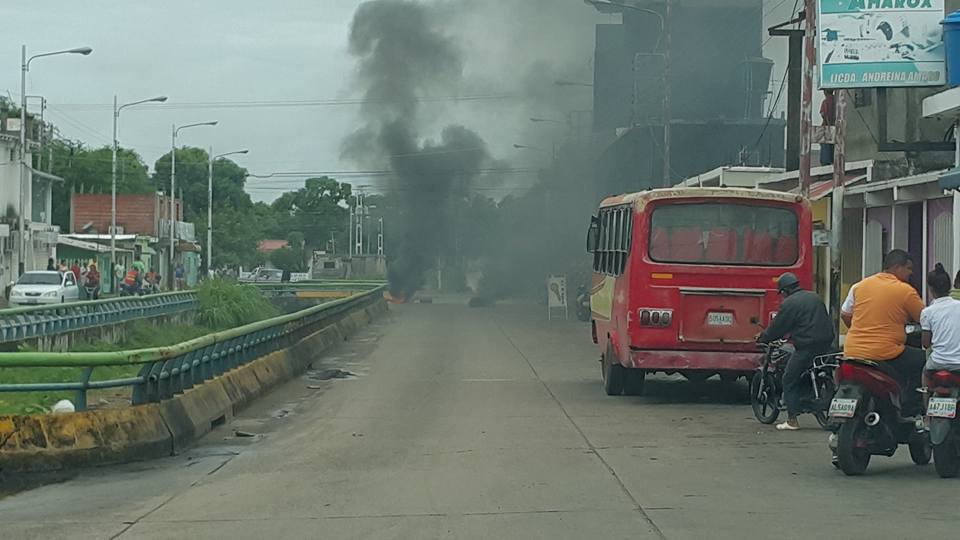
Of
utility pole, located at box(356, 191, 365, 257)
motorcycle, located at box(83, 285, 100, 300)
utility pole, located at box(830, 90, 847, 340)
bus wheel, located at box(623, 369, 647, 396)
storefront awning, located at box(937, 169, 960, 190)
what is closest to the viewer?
storefront awning, located at box(937, 169, 960, 190)

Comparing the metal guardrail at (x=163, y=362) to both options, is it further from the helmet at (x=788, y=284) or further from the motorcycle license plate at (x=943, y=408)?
the motorcycle license plate at (x=943, y=408)

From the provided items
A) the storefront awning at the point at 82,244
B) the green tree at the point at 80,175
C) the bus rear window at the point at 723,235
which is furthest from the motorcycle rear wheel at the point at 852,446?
the green tree at the point at 80,175

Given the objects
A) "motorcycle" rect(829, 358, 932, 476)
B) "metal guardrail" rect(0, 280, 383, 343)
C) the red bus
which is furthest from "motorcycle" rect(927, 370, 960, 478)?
"metal guardrail" rect(0, 280, 383, 343)

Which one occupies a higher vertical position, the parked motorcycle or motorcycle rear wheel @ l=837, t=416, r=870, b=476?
motorcycle rear wheel @ l=837, t=416, r=870, b=476

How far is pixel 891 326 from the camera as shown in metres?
10.6

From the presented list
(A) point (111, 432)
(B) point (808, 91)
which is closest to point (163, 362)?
(A) point (111, 432)

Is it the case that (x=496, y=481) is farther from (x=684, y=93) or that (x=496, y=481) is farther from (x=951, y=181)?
(x=684, y=93)

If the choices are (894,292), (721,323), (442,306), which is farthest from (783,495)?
(442,306)

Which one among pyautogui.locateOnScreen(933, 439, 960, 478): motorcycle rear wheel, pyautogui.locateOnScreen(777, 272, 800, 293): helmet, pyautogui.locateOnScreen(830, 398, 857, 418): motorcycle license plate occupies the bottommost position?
pyautogui.locateOnScreen(933, 439, 960, 478): motorcycle rear wheel

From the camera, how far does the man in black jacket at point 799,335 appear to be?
13.8 m

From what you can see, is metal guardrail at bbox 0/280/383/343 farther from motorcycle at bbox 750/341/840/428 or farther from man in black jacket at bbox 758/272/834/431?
man in black jacket at bbox 758/272/834/431

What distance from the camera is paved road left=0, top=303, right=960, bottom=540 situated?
8.56 metres

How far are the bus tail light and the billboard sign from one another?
5.23 meters

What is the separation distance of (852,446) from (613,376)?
7.69m
